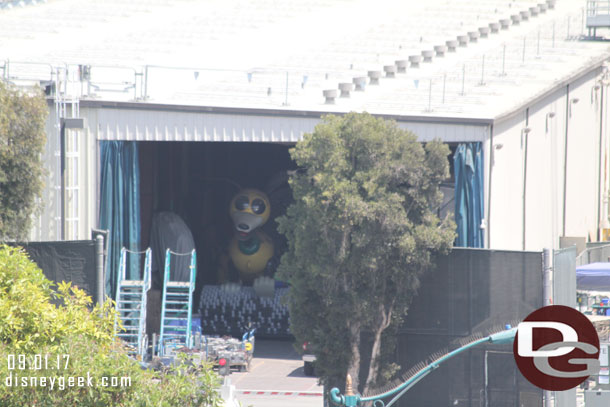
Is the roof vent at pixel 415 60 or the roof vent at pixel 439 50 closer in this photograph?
the roof vent at pixel 415 60

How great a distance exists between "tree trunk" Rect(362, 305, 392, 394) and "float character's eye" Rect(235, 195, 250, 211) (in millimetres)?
18612

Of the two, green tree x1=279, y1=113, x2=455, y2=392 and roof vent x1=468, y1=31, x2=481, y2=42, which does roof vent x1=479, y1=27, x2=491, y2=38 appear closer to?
roof vent x1=468, y1=31, x2=481, y2=42

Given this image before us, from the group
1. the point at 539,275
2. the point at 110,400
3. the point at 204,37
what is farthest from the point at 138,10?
the point at 110,400

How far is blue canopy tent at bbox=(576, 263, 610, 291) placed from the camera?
92.4 ft

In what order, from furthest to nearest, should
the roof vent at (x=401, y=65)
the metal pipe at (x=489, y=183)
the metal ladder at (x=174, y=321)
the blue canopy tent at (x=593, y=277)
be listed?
the roof vent at (x=401, y=65) < the metal ladder at (x=174, y=321) < the metal pipe at (x=489, y=183) < the blue canopy tent at (x=593, y=277)

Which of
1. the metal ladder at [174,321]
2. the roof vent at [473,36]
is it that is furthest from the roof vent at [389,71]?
the metal ladder at [174,321]

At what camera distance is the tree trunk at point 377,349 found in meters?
24.9

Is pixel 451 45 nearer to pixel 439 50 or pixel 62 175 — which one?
pixel 439 50

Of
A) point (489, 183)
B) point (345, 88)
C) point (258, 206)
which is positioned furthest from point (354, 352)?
point (258, 206)

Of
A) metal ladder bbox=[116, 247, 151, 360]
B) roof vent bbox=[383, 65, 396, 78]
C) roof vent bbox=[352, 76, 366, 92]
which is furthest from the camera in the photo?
roof vent bbox=[383, 65, 396, 78]

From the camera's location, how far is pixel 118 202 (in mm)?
31266

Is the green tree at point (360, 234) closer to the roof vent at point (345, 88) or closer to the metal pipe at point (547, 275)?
the metal pipe at point (547, 275)

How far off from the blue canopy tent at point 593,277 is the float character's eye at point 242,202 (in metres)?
17.8

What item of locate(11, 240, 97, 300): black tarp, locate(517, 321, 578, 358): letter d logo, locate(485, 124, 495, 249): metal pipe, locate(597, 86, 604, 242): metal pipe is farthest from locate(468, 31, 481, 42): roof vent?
locate(517, 321, 578, 358): letter d logo
